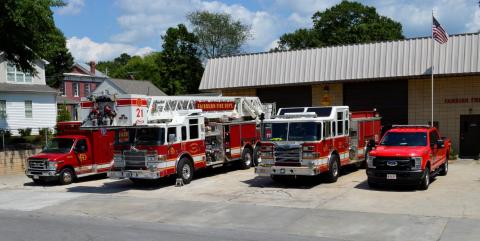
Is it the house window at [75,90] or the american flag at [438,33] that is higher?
the american flag at [438,33]

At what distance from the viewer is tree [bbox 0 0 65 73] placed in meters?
24.3

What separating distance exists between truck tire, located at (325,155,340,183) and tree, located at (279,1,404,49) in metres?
48.7

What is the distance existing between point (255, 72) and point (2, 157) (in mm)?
14007

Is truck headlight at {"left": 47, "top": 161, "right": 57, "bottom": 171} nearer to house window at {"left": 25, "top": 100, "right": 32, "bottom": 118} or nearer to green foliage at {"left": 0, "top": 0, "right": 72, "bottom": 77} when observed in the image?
green foliage at {"left": 0, "top": 0, "right": 72, "bottom": 77}

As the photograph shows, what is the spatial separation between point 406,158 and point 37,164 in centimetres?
1444

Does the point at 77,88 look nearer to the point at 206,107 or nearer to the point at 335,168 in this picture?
the point at 206,107

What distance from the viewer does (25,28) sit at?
1016 inches

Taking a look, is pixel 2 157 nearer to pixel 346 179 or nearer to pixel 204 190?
pixel 204 190

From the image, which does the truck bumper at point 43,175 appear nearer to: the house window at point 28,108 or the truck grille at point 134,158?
the truck grille at point 134,158

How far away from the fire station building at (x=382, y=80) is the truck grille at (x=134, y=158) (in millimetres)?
12449

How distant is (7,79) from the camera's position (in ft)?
134

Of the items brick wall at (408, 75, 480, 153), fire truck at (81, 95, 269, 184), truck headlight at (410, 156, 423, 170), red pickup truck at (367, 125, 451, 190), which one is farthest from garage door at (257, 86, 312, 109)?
truck headlight at (410, 156, 423, 170)

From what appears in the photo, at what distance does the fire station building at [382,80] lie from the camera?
2488cm

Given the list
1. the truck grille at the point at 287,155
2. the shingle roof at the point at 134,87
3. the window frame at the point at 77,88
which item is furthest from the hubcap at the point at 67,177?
the window frame at the point at 77,88
